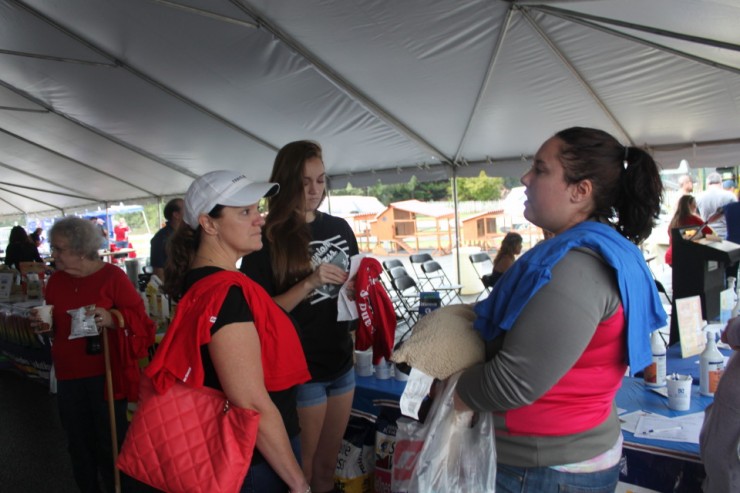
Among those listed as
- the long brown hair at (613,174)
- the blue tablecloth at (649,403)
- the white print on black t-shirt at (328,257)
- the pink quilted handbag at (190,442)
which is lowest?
the blue tablecloth at (649,403)

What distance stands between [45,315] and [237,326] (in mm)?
1760

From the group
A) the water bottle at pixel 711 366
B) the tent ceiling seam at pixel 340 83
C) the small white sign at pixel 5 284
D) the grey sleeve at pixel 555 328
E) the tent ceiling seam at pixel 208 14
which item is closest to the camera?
the grey sleeve at pixel 555 328

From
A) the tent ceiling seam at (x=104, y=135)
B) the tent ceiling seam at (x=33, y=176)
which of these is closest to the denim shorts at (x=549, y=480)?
the tent ceiling seam at (x=104, y=135)

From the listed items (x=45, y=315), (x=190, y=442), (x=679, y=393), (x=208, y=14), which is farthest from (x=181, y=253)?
(x=208, y=14)

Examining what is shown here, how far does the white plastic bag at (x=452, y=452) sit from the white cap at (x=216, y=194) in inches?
26.8

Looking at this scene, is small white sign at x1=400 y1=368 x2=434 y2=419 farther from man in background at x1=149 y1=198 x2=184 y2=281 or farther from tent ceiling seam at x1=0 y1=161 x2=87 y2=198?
tent ceiling seam at x1=0 y1=161 x2=87 y2=198

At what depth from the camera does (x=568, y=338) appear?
3.14ft

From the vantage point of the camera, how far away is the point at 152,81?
552 centimetres

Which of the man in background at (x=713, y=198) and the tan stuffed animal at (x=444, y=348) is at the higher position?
the man in background at (x=713, y=198)

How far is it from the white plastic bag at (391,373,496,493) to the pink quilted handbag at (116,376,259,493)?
386mm

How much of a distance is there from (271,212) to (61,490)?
7.68 feet

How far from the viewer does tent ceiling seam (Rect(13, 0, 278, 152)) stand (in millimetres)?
4695

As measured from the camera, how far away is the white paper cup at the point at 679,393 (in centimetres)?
185

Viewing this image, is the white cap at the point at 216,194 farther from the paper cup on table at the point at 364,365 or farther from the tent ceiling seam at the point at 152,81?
the tent ceiling seam at the point at 152,81
